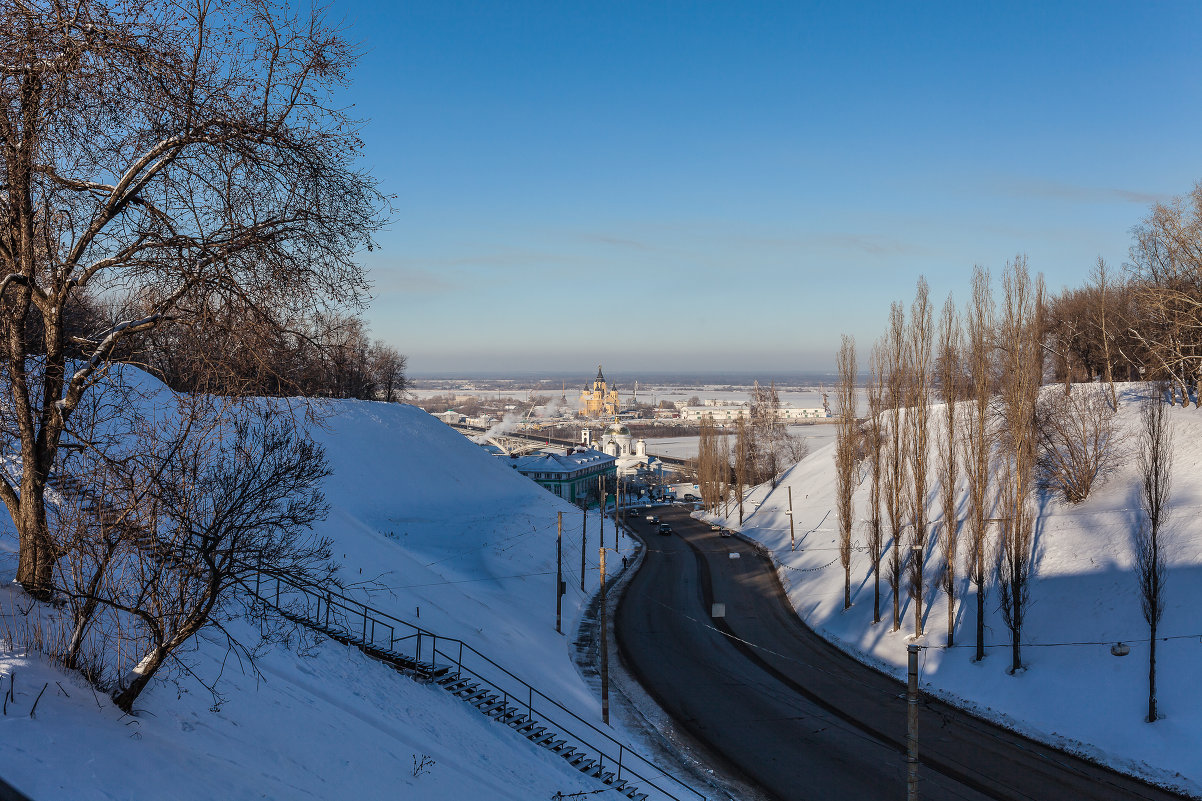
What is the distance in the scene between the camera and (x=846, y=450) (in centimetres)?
3803

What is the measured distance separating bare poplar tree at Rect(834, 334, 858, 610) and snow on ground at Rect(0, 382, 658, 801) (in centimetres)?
1350

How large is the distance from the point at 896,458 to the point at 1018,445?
20.0 feet

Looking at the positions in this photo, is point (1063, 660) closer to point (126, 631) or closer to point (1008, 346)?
point (1008, 346)

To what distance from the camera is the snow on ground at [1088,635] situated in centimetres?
1948

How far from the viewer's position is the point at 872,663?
1117 inches

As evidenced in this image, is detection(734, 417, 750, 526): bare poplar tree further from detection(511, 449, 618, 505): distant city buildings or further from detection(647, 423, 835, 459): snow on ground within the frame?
detection(647, 423, 835, 459): snow on ground

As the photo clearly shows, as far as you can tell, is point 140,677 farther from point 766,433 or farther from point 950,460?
point 766,433

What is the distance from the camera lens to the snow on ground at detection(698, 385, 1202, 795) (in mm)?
19484

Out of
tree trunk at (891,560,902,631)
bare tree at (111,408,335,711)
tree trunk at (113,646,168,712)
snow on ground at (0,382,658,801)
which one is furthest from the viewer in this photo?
tree trunk at (891,560,902,631)

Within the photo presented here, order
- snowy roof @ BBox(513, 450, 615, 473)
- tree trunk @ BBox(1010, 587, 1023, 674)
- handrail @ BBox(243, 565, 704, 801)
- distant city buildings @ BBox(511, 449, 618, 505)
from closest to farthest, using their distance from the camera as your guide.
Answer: handrail @ BBox(243, 565, 704, 801) → tree trunk @ BBox(1010, 587, 1023, 674) → distant city buildings @ BBox(511, 449, 618, 505) → snowy roof @ BBox(513, 450, 615, 473)

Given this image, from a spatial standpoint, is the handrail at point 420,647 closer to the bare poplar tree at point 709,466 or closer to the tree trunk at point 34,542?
the tree trunk at point 34,542

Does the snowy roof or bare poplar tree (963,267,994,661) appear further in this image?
the snowy roof

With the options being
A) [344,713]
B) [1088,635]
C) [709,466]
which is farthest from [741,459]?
[344,713]

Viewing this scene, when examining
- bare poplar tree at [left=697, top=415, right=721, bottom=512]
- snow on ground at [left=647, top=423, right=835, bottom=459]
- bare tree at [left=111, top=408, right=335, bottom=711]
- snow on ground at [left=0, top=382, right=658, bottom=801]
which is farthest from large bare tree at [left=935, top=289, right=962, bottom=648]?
snow on ground at [left=647, top=423, right=835, bottom=459]
